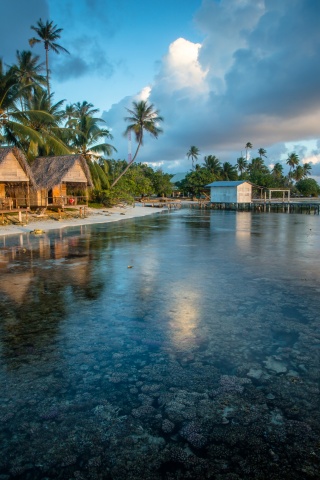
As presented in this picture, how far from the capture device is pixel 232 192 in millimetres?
54281

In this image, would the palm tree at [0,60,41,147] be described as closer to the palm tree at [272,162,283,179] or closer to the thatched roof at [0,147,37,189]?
the thatched roof at [0,147,37,189]

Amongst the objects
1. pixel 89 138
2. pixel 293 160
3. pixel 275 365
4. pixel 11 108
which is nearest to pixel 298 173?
pixel 293 160

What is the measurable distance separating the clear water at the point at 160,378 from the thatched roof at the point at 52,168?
19.3m

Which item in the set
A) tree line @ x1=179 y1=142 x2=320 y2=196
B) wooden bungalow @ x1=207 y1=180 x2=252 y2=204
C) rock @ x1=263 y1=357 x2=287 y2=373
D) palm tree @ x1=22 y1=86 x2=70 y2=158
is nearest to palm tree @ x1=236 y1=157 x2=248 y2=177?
tree line @ x1=179 y1=142 x2=320 y2=196

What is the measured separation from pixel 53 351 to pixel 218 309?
311cm

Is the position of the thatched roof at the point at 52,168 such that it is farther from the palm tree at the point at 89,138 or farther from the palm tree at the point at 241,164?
the palm tree at the point at 241,164

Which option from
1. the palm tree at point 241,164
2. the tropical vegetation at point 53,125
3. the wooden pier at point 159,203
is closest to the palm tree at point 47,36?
the tropical vegetation at point 53,125

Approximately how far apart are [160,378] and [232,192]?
171ft

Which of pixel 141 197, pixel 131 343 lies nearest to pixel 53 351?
pixel 131 343

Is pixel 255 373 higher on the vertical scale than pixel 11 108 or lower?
lower

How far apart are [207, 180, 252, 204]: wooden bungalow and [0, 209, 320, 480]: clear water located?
4595 cm

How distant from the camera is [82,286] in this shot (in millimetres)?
8352

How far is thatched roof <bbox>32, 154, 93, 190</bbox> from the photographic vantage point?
88.8 ft

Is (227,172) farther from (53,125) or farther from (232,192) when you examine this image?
(53,125)
